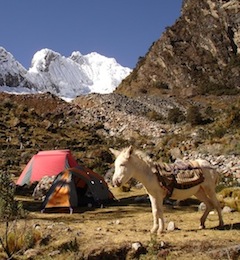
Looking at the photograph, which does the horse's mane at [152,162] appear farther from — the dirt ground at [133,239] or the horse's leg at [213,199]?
the dirt ground at [133,239]

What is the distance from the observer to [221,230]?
7.54 m

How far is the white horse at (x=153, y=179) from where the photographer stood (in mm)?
7020

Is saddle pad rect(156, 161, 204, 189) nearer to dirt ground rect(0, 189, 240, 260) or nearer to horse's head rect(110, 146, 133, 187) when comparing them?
horse's head rect(110, 146, 133, 187)

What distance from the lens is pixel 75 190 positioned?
492 inches

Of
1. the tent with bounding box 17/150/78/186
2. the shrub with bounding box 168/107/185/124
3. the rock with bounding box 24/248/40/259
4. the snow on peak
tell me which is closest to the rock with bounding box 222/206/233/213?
the rock with bounding box 24/248/40/259

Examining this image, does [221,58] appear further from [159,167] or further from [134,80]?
[159,167]

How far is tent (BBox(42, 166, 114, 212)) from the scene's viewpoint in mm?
12055

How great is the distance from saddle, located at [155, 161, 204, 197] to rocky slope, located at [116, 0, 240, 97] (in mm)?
50737

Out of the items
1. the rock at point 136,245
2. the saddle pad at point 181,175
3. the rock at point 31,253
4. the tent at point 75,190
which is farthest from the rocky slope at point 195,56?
the rock at point 136,245

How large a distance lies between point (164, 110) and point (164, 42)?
921 inches

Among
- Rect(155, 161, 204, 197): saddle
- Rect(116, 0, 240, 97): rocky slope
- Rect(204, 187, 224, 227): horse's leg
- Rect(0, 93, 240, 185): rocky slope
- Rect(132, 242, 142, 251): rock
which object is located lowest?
Rect(132, 242, 142, 251): rock

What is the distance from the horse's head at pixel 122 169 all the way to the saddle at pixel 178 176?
2.09 feet

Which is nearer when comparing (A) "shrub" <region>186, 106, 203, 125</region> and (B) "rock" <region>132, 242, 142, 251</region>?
(B) "rock" <region>132, 242, 142, 251</region>

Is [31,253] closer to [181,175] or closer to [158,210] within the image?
[158,210]
